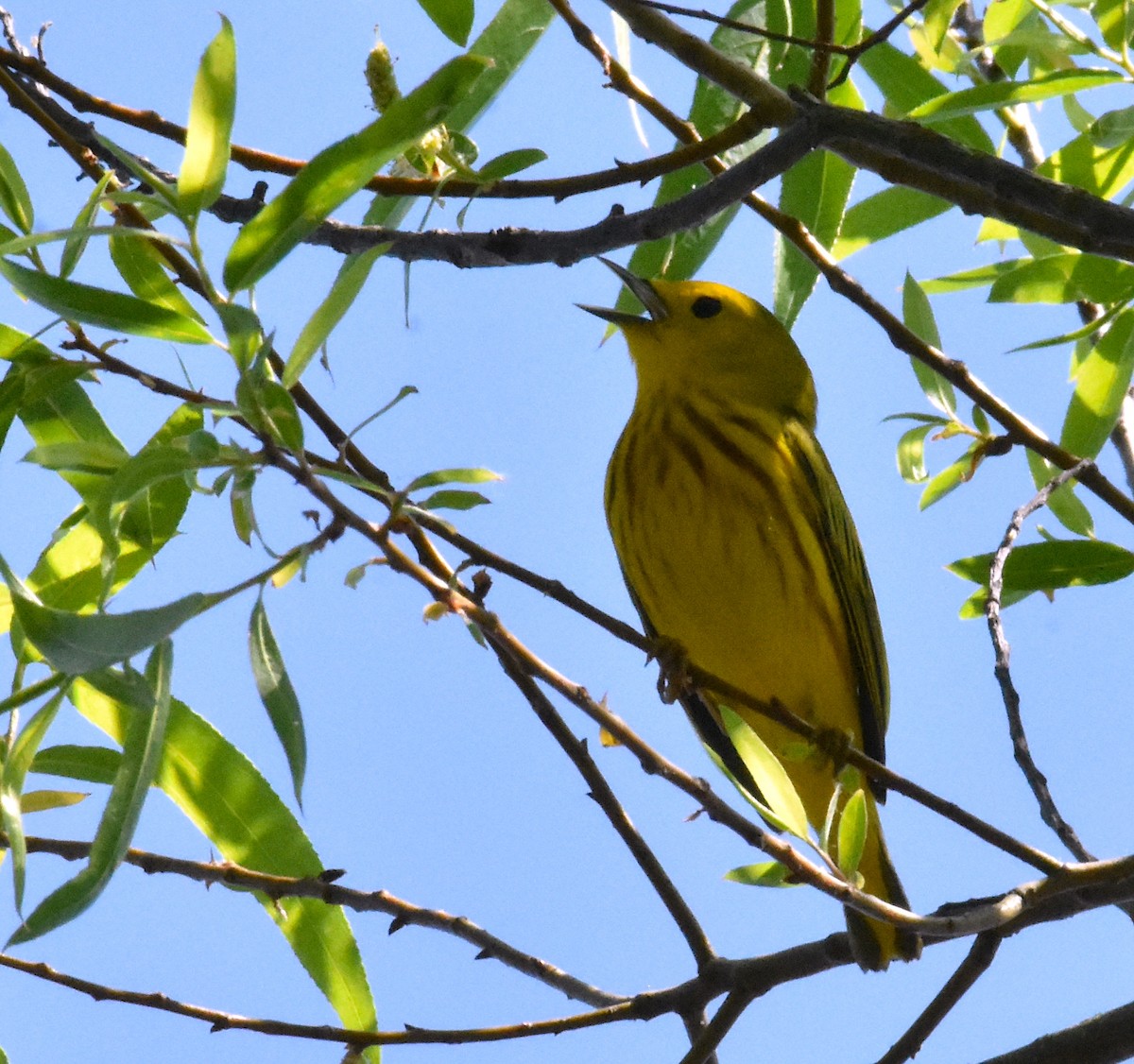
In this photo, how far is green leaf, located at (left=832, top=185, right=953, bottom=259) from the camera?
2594mm

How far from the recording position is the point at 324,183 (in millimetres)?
1340

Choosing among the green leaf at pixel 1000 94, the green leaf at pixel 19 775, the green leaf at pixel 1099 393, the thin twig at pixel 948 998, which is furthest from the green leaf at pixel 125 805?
the green leaf at pixel 1099 393

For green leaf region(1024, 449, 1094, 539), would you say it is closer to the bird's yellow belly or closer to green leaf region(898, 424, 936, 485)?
green leaf region(898, 424, 936, 485)

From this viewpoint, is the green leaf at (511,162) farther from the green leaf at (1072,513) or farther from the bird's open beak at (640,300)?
the green leaf at (1072,513)

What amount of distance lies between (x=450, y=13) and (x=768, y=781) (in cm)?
109

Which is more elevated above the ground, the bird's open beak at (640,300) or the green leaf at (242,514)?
the bird's open beak at (640,300)

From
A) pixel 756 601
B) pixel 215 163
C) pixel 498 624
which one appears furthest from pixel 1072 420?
pixel 215 163

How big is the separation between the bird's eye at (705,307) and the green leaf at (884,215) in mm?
1172

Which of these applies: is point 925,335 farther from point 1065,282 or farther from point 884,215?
point 1065,282

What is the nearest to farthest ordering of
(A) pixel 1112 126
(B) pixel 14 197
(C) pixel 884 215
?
(B) pixel 14 197
(A) pixel 1112 126
(C) pixel 884 215

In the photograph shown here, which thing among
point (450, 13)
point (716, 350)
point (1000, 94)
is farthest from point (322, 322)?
point (716, 350)

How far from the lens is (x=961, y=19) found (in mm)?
3471

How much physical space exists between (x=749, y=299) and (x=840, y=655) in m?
1.24

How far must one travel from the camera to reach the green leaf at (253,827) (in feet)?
6.50
